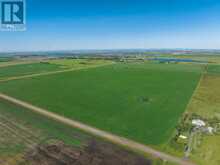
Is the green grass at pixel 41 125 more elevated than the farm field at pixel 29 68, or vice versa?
the farm field at pixel 29 68

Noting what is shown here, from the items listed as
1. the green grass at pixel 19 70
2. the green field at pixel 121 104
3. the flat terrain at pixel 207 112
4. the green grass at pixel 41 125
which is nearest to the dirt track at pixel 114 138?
the green field at pixel 121 104

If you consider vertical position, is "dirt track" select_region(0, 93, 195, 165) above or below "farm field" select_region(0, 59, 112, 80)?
below

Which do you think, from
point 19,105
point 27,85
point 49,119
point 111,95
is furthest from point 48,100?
point 27,85

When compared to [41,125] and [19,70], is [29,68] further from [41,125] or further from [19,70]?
[41,125]

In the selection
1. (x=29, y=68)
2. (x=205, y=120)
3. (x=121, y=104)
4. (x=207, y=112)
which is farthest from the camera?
(x=29, y=68)

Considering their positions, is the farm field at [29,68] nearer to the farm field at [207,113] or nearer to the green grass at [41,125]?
the green grass at [41,125]

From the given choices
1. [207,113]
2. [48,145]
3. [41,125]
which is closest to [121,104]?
[207,113]

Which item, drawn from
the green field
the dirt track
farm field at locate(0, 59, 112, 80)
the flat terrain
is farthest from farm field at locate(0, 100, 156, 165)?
farm field at locate(0, 59, 112, 80)

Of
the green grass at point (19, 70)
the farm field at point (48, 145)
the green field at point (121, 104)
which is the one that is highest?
the green grass at point (19, 70)

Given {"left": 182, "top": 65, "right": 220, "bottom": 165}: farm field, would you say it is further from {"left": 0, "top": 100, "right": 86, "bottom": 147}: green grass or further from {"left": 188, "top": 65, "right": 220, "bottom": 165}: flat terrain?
{"left": 0, "top": 100, "right": 86, "bottom": 147}: green grass

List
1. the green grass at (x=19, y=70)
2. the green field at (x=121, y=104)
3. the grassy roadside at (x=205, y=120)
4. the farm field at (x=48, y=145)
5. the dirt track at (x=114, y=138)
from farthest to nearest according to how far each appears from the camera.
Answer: the green grass at (x=19, y=70) → the green field at (x=121, y=104) → the grassy roadside at (x=205, y=120) → the dirt track at (x=114, y=138) → the farm field at (x=48, y=145)

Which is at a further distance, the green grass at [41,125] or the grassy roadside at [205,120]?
the green grass at [41,125]
